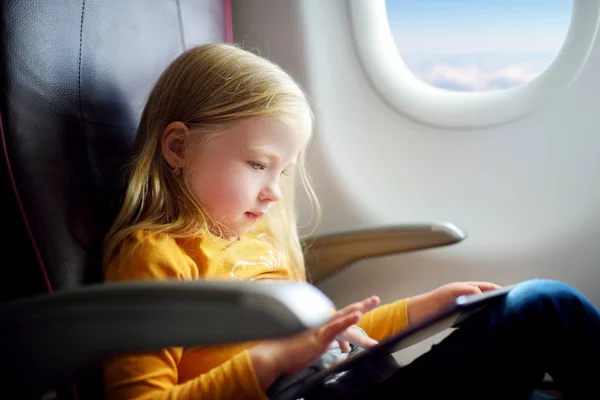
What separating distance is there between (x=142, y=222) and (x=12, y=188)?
23 cm

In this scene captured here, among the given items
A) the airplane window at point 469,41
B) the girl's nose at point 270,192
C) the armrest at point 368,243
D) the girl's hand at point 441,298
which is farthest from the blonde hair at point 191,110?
the airplane window at point 469,41

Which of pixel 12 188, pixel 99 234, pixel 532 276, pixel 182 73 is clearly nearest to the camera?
pixel 12 188

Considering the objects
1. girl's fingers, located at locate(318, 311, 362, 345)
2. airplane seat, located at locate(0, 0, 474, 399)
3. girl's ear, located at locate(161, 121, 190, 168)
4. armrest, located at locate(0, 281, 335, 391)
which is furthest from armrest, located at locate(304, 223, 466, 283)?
armrest, located at locate(0, 281, 335, 391)

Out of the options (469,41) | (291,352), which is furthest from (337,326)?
(469,41)

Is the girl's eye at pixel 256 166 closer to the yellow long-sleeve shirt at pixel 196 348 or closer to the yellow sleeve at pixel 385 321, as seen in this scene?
the yellow long-sleeve shirt at pixel 196 348

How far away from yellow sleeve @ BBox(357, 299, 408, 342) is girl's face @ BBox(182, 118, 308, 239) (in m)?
0.29

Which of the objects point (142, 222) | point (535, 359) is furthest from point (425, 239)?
point (142, 222)

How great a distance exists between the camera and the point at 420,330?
2.82ft

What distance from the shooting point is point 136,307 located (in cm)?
64

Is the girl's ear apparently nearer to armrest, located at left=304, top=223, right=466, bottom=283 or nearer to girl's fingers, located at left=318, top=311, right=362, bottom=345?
armrest, located at left=304, top=223, right=466, bottom=283

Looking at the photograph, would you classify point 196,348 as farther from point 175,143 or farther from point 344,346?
point 175,143

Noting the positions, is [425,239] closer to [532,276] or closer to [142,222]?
[532,276]

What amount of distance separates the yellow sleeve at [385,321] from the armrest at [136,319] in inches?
25.5

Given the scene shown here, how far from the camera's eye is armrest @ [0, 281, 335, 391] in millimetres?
584
